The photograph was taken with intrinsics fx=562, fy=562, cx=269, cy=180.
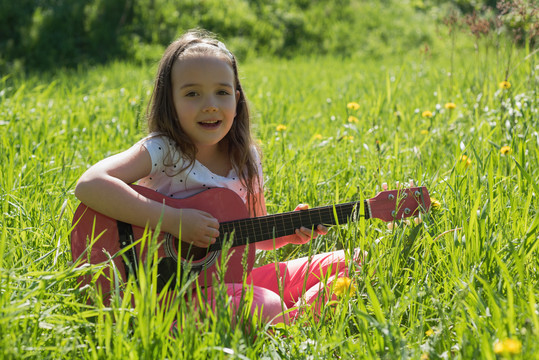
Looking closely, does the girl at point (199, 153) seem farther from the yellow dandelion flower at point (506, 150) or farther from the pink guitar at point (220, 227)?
the yellow dandelion flower at point (506, 150)

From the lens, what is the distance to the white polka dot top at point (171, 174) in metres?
2.14

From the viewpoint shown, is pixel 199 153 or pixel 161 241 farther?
pixel 199 153

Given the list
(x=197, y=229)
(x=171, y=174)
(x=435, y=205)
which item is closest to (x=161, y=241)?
(x=197, y=229)

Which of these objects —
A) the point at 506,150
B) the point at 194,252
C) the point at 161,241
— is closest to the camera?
the point at 161,241

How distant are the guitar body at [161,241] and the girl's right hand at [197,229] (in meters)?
0.04

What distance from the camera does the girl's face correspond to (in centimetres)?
215

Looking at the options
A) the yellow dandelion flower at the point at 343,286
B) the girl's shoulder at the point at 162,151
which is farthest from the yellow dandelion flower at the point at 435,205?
the girl's shoulder at the point at 162,151

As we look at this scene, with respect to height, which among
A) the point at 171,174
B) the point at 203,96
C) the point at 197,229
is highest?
the point at 203,96

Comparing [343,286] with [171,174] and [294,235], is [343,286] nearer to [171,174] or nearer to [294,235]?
[294,235]

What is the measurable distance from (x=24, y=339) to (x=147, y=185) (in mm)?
936

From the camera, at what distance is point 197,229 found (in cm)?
193

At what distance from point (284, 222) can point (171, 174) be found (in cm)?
47

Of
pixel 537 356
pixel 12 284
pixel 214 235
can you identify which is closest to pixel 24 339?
pixel 12 284

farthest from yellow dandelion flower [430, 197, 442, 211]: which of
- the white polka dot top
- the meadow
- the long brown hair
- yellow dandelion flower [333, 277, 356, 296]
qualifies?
the white polka dot top
